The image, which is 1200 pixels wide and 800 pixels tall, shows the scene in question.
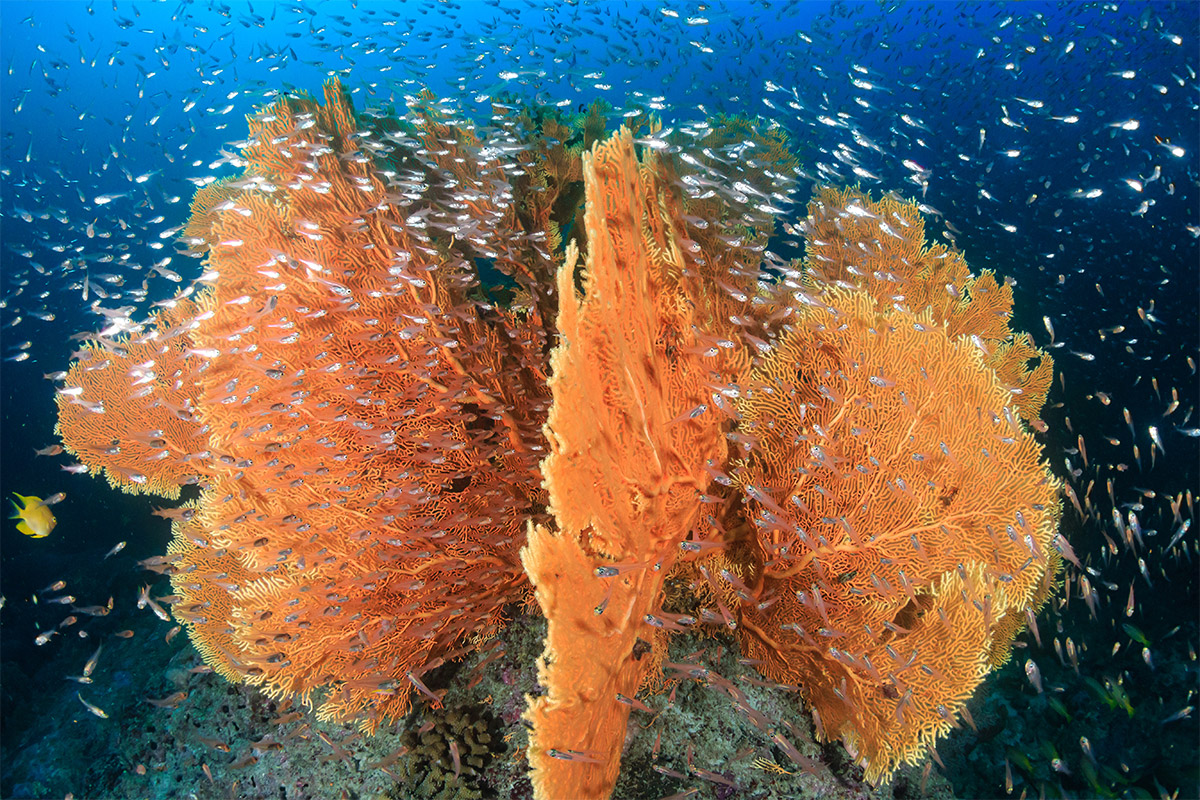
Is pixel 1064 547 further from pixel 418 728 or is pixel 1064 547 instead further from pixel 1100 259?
pixel 1100 259

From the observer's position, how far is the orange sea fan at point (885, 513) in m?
3.27

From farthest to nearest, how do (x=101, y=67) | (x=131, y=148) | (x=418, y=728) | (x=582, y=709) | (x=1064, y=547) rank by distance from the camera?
(x=101, y=67)
(x=131, y=148)
(x=418, y=728)
(x=1064, y=547)
(x=582, y=709)

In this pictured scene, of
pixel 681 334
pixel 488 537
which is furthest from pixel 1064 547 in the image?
pixel 488 537

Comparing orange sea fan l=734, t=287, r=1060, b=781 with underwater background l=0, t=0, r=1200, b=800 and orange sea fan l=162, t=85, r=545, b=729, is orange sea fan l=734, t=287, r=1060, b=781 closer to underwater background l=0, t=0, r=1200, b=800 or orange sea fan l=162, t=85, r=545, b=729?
underwater background l=0, t=0, r=1200, b=800

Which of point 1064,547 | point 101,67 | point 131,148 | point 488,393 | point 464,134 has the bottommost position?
point 131,148

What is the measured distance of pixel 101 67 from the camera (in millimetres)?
75062

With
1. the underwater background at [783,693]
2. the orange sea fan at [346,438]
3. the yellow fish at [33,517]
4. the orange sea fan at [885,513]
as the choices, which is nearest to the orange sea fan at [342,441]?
the orange sea fan at [346,438]

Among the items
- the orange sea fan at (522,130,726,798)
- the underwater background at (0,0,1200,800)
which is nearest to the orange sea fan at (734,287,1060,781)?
the orange sea fan at (522,130,726,798)

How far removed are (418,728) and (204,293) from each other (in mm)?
3946

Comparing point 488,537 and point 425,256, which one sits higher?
point 425,256

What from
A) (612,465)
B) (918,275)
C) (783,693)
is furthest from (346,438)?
(918,275)

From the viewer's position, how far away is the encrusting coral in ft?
10.00

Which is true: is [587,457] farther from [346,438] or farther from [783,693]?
[783,693]

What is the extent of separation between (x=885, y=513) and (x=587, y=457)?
200cm
